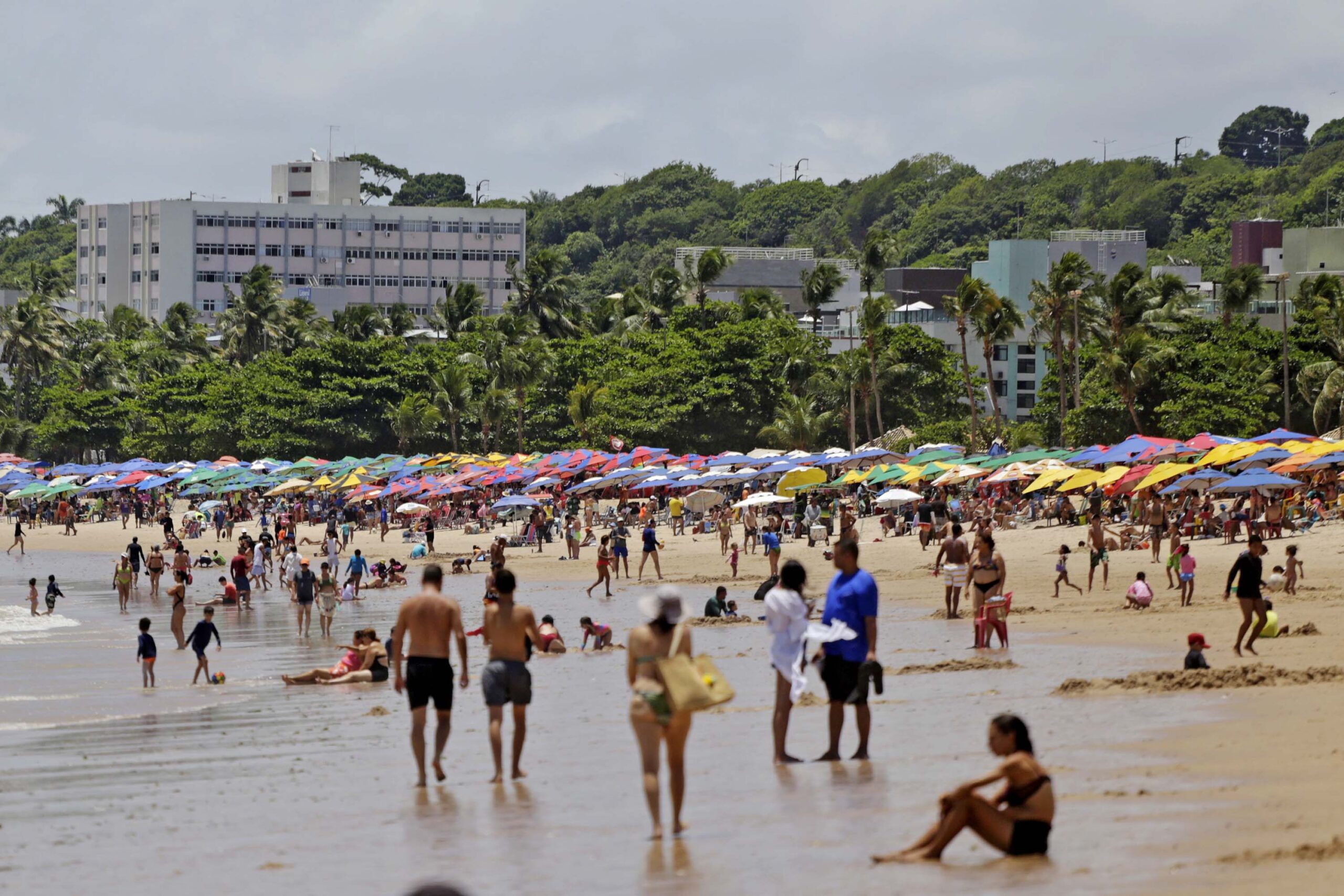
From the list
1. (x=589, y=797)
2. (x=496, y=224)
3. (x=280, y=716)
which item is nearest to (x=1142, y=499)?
(x=280, y=716)

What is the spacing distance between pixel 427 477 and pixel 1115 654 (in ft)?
137

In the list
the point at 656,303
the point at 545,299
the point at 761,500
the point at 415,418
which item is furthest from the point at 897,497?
the point at 545,299

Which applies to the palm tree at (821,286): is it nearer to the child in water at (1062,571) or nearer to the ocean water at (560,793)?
the child in water at (1062,571)

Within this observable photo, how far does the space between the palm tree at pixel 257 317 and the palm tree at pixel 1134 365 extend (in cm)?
5175

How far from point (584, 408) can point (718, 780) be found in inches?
2298

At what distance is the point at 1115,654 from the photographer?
1592 centimetres

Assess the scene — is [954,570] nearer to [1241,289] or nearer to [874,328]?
[874,328]

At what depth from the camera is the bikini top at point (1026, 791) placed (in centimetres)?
696

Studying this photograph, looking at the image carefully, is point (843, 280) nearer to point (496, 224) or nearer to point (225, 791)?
point (496, 224)

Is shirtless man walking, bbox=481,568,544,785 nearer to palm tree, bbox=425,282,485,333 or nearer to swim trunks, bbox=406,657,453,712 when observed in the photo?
swim trunks, bbox=406,657,453,712

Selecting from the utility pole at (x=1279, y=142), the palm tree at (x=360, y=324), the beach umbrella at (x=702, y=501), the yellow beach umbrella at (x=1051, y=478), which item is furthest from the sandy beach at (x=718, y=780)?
the utility pole at (x=1279, y=142)

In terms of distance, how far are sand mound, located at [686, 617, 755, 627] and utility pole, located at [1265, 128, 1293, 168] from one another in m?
150

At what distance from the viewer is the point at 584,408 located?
67.4 m

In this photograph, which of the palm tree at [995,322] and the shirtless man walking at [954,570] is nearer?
the shirtless man walking at [954,570]
